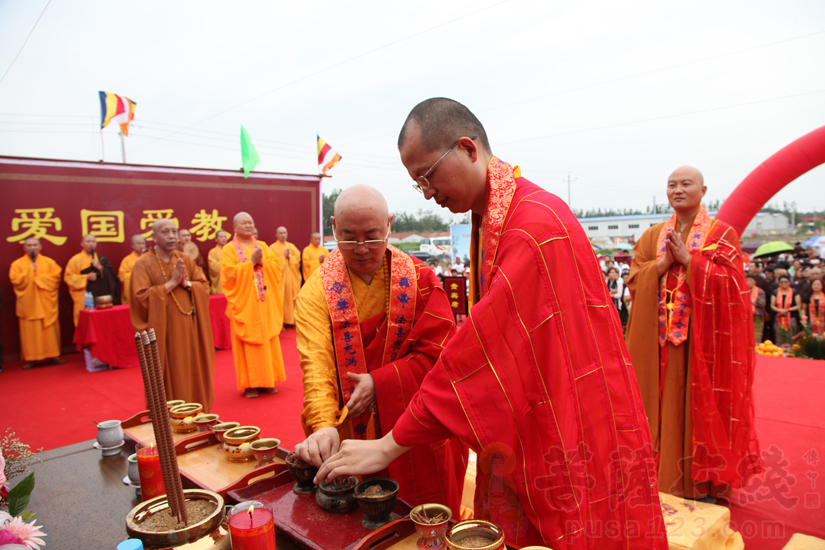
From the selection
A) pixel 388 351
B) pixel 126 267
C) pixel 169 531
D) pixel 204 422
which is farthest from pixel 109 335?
pixel 169 531

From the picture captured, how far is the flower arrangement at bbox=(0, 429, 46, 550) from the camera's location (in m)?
1.18

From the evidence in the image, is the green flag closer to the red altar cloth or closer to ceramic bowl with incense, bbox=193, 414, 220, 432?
the red altar cloth

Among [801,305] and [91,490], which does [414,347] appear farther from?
[801,305]

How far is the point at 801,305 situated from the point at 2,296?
41.3 ft

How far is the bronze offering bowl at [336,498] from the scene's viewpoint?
142cm

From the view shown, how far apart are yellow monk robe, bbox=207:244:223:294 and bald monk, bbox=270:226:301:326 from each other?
105 centimetres

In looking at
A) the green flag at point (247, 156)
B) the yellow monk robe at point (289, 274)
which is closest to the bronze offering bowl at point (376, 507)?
the yellow monk robe at point (289, 274)

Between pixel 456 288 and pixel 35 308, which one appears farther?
pixel 35 308

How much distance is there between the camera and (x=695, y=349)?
315 centimetres

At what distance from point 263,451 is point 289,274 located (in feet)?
28.0

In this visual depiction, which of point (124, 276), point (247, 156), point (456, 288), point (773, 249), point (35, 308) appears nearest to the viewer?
point (456, 288)

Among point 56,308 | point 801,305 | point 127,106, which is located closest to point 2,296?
point 56,308

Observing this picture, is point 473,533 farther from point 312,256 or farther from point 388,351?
point 312,256

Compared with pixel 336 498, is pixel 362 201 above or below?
above
